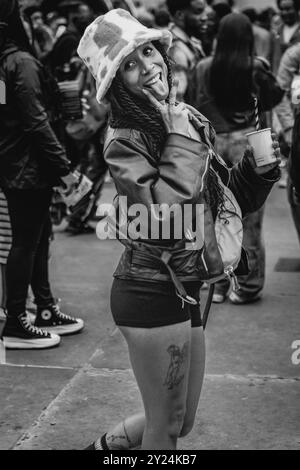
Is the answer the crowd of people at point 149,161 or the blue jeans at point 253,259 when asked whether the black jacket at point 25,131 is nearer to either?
the crowd of people at point 149,161

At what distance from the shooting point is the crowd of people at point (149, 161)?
2783 mm

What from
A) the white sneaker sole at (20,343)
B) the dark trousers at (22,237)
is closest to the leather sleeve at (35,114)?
the dark trousers at (22,237)

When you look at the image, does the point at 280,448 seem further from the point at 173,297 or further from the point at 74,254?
the point at 74,254

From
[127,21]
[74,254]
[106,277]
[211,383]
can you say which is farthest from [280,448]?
→ [74,254]

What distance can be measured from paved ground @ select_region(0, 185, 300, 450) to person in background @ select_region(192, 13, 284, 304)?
0.90ft

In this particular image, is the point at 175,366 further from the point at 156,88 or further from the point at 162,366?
the point at 156,88

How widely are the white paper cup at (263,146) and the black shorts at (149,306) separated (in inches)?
23.0

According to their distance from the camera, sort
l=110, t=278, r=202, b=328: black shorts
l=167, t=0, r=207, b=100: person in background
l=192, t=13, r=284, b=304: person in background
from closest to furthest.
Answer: l=110, t=278, r=202, b=328: black shorts → l=192, t=13, r=284, b=304: person in background → l=167, t=0, r=207, b=100: person in background

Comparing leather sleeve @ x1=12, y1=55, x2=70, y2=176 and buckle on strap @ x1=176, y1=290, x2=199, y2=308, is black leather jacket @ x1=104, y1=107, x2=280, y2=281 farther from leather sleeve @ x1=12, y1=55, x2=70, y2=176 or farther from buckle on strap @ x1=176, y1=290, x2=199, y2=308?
leather sleeve @ x1=12, y1=55, x2=70, y2=176

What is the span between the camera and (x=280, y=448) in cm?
371

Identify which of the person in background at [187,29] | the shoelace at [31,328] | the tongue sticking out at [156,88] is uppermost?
the tongue sticking out at [156,88]

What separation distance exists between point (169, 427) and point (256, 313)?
3.00 m

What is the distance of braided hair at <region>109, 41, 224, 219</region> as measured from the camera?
2.79 m

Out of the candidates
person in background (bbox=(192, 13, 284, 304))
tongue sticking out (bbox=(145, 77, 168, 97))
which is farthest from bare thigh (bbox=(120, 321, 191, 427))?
person in background (bbox=(192, 13, 284, 304))
